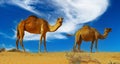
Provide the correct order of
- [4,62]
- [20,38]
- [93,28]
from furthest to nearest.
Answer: [93,28] → [20,38] → [4,62]

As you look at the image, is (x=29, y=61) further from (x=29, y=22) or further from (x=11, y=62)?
(x=29, y=22)

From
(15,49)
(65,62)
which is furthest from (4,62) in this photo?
(15,49)

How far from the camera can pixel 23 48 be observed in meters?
27.1

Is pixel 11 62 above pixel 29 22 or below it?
below

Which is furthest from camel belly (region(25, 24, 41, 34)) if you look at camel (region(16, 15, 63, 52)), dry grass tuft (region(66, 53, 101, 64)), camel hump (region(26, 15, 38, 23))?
dry grass tuft (region(66, 53, 101, 64))

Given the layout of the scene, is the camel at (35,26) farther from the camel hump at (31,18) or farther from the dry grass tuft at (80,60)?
the dry grass tuft at (80,60)

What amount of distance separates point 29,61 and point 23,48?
800 cm

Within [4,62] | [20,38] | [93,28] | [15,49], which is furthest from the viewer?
[93,28]

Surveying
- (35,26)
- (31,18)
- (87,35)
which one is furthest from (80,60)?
(87,35)

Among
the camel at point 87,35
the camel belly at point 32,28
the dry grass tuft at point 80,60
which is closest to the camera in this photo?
the dry grass tuft at point 80,60

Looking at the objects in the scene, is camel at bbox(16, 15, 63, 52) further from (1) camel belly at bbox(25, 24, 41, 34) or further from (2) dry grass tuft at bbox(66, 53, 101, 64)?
(2) dry grass tuft at bbox(66, 53, 101, 64)

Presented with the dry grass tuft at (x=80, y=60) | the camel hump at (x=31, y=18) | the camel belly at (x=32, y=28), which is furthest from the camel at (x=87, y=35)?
the dry grass tuft at (x=80, y=60)

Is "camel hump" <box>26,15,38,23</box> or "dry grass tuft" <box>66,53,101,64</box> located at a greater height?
"camel hump" <box>26,15,38,23</box>

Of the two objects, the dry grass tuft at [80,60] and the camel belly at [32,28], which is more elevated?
the camel belly at [32,28]
